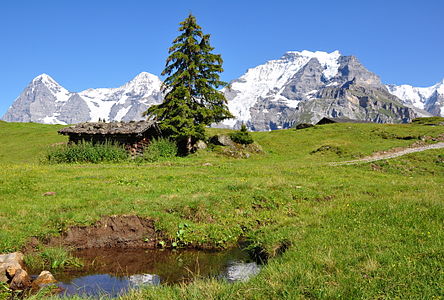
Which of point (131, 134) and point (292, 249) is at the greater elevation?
point (131, 134)

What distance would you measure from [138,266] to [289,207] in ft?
23.8

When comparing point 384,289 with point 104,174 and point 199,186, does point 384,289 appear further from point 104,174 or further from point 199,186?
point 104,174

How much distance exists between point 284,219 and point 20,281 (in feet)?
27.8

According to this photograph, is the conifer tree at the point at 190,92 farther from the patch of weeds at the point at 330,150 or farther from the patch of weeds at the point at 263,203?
the patch of weeds at the point at 263,203

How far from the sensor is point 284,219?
12438 millimetres

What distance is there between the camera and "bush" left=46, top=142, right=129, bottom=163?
30.8 metres

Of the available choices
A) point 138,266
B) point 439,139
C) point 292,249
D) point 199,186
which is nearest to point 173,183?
point 199,186

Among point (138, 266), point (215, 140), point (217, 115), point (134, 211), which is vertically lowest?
point (138, 266)

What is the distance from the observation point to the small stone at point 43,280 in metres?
8.23

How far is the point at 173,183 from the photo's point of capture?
725 inches

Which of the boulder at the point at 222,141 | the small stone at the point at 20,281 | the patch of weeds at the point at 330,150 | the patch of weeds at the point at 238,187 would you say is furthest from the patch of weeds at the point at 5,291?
the patch of weeds at the point at 330,150

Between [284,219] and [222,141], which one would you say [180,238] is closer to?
[284,219]

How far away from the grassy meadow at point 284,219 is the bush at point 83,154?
936cm

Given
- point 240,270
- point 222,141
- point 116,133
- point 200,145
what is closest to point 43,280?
point 240,270
